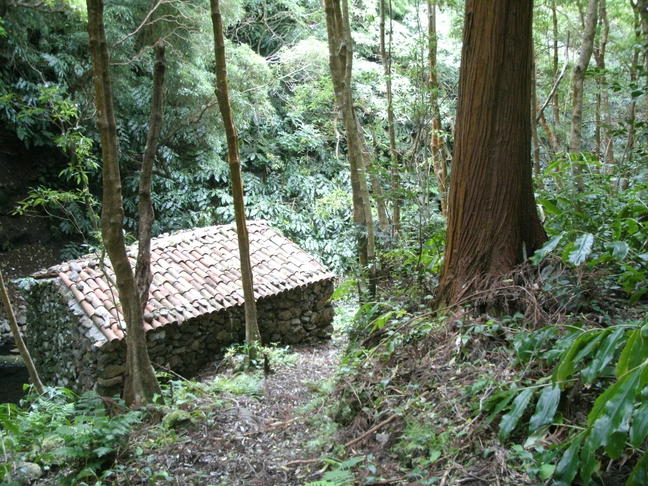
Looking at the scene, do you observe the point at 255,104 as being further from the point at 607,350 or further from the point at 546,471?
the point at 607,350

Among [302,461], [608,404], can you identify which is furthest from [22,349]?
[608,404]

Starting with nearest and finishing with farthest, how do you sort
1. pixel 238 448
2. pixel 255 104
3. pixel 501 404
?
pixel 501 404, pixel 238 448, pixel 255 104

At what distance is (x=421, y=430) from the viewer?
2.79 meters

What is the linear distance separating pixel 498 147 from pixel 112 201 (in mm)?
2973

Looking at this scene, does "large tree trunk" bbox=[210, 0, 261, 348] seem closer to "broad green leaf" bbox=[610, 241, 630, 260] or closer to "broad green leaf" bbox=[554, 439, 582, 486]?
"broad green leaf" bbox=[610, 241, 630, 260]

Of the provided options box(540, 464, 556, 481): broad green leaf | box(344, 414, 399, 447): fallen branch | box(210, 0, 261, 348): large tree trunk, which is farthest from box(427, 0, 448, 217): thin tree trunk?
box(540, 464, 556, 481): broad green leaf

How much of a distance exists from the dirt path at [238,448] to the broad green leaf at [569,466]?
5.23 feet

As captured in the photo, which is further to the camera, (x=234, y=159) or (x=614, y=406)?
(x=234, y=159)

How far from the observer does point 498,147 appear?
3.67 metres

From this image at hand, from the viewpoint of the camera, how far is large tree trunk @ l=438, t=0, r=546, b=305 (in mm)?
3635

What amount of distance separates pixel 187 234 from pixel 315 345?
3.03 m

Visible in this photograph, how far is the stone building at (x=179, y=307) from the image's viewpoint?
22.7 feet

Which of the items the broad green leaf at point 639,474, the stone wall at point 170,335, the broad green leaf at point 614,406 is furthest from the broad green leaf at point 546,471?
the stone wall at point 170,335

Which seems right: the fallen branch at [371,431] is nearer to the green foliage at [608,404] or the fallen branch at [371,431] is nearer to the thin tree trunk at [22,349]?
the green foliage at [608,404]
